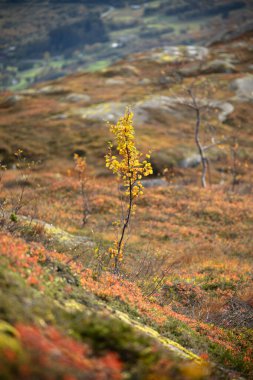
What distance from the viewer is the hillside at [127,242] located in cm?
627

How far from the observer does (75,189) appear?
121ft

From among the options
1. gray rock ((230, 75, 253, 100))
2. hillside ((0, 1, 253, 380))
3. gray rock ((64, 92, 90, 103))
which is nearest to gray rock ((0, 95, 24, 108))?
hillside ((0, 1, 253, 380))

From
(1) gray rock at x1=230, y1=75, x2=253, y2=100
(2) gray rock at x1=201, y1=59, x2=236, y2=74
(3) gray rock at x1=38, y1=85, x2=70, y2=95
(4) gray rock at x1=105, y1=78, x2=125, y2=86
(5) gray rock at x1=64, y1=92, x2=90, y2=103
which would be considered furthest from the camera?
(2) gray rock at x1=201, y1=59, x2=236, y2=74

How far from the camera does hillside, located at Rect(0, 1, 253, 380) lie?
6.27 m

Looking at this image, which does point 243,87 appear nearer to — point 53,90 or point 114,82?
point 114,82

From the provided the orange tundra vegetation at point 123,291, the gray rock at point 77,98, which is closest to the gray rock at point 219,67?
the gray rock at point 77,98

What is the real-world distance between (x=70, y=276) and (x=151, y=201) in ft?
84.9

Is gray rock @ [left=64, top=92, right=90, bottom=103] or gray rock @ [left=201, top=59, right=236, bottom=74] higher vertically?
gray rock @ [left=201, top=59, right=236, bottom=74]

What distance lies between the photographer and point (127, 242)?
2583 cm

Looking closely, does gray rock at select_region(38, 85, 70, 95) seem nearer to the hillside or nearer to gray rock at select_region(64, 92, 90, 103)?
the hillside

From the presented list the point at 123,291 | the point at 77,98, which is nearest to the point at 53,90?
the point at 77,98

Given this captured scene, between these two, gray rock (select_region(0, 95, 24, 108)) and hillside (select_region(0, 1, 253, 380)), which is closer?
hillside (select_region(0, 1, 253, 380))

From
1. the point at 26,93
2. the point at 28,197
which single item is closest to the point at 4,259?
Answer: the point at 28,197

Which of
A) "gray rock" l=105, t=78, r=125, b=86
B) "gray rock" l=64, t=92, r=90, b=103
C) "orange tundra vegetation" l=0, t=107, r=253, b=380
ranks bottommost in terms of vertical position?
"gray rock" l=64, t=92, r=90, b=103
